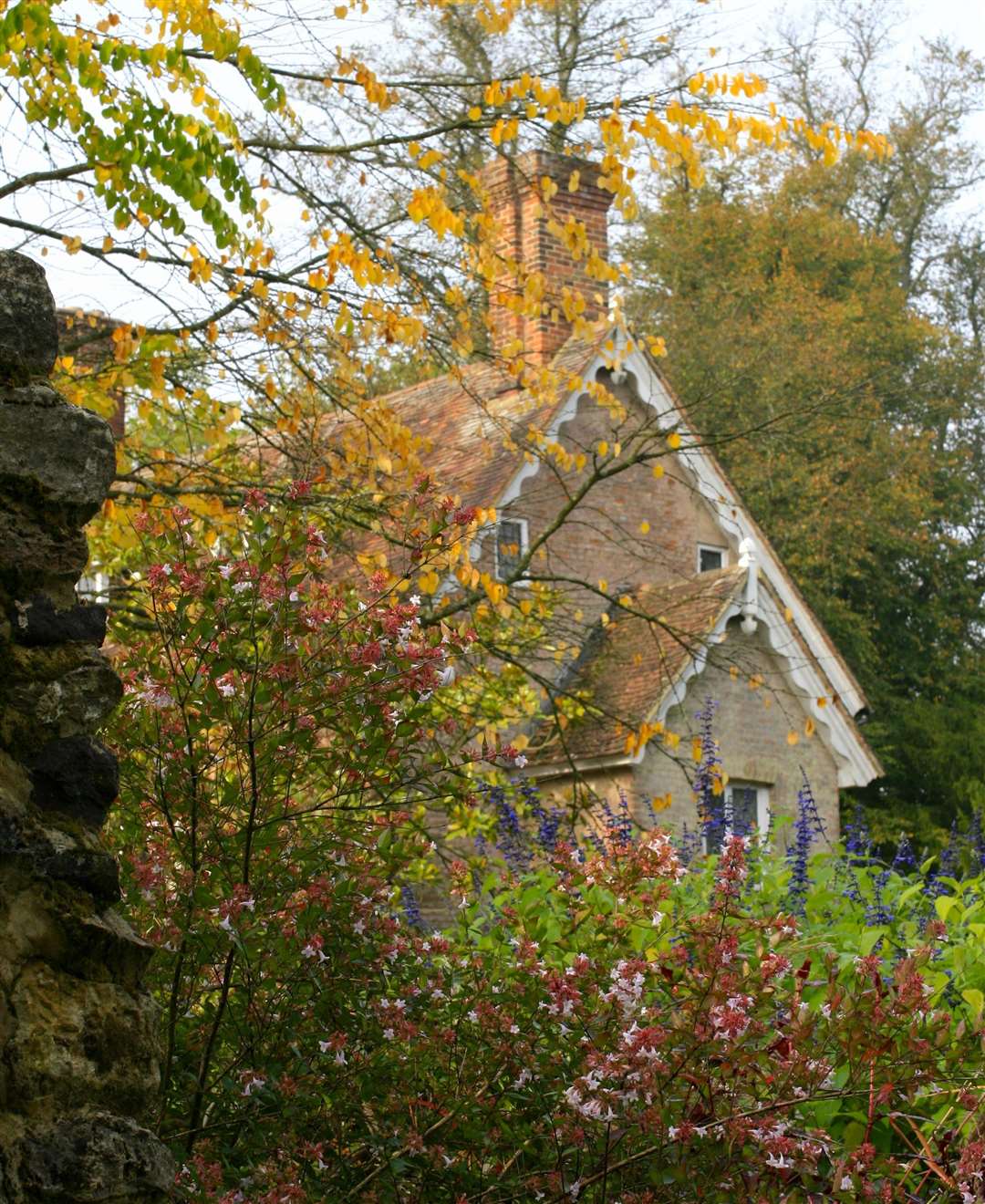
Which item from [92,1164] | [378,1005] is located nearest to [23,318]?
[92,1164]

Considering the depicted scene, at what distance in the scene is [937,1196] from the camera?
16.0 feet

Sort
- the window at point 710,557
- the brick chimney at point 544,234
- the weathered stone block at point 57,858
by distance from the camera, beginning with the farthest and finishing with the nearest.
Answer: the window at point 710,557 → the brick chimney at point 544,234 → the weathered stone block at point 57,858

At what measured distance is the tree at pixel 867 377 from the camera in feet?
111

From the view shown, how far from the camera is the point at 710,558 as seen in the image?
81.0 feet

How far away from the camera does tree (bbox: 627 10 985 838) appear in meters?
34.0

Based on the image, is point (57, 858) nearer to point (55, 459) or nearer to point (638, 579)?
point (55, 459)

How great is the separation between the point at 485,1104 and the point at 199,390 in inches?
241

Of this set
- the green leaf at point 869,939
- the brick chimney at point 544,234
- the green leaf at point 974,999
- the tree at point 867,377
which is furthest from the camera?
the tree at point 867,377

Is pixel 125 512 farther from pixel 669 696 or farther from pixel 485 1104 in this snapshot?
pixel 669 696

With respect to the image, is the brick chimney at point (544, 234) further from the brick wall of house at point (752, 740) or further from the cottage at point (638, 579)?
the brick wall of house at point (752, 740)

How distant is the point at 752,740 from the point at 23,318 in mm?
18219

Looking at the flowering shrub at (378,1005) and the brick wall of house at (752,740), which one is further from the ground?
the brick wall of house at (752,740)

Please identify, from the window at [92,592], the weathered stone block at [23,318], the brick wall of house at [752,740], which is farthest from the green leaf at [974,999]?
the brick wall of house at [752,740]

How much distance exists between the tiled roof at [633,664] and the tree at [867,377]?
28.3 ft
